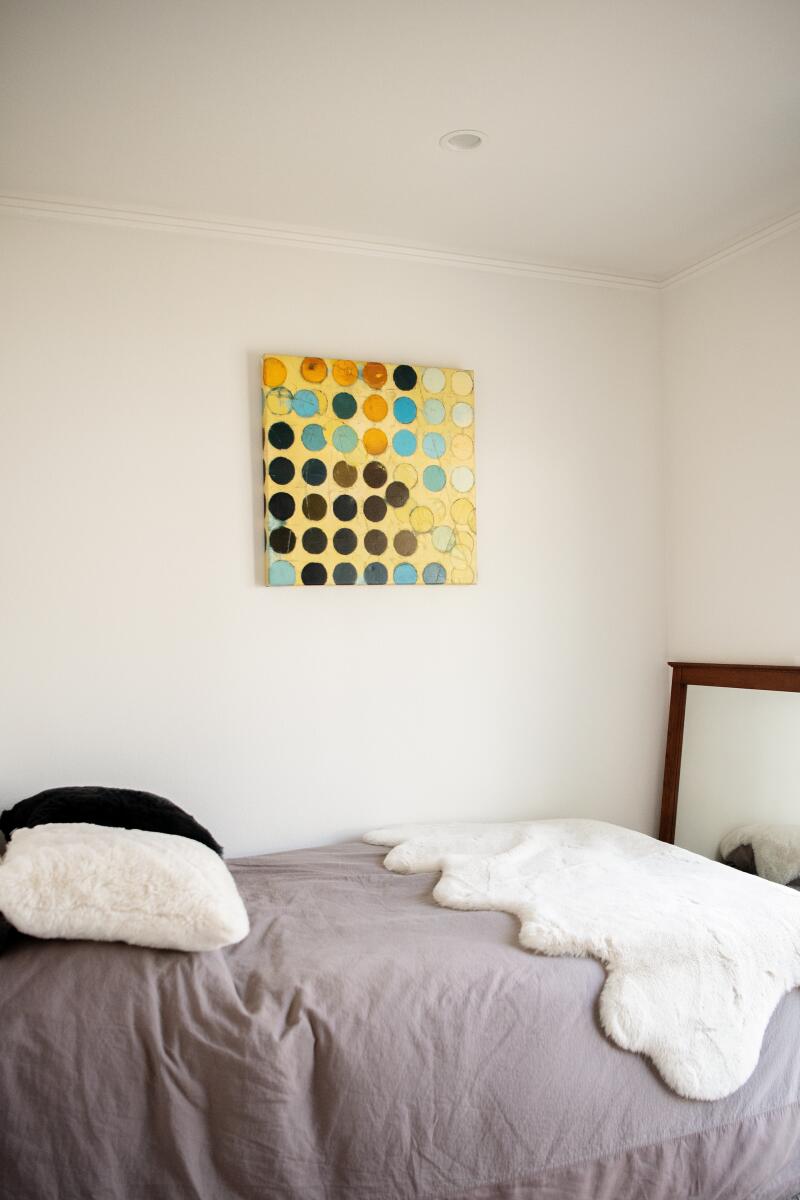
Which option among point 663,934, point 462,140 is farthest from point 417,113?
point 663,934

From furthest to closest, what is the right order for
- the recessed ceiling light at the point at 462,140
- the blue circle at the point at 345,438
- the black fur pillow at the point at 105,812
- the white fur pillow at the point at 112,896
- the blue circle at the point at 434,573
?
the blue circle at the point at 434,573
the blue circle at the point at 345,438
the recessed ceiling light at the point at 462,140
the black fur pillow at the point at 105,812
the white fur pillow at the point at 112,896

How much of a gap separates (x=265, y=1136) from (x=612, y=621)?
2248mm

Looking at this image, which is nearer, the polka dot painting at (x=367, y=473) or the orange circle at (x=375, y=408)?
the polka dot painting at (x=367, y=473)

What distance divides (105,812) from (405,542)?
4.38 feet

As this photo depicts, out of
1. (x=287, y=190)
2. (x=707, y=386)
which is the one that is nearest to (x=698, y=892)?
(x=707, y=386)

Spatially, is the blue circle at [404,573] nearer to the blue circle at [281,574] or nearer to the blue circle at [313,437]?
the blue circle at [281,574]

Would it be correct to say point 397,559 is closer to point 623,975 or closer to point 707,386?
point 707,386

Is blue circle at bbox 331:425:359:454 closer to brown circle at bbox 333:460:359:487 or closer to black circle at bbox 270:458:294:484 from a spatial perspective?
brown circle at bbox 333:460:359:487

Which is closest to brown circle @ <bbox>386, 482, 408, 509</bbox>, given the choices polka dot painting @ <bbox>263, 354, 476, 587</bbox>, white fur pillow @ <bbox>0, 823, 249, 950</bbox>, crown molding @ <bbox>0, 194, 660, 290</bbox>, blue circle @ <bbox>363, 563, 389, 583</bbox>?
polka dot painting @ <bbox>263, 354, 476, 587</bbox>

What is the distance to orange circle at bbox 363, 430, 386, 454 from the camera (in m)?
3.19

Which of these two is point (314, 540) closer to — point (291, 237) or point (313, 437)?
point (313, 437)

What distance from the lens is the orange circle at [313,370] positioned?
10.2 feet

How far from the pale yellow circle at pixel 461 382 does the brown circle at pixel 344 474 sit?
48 centimetres

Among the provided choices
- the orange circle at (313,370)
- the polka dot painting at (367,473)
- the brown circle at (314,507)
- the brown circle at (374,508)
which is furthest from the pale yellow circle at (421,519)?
the orange circle at (313,370)
